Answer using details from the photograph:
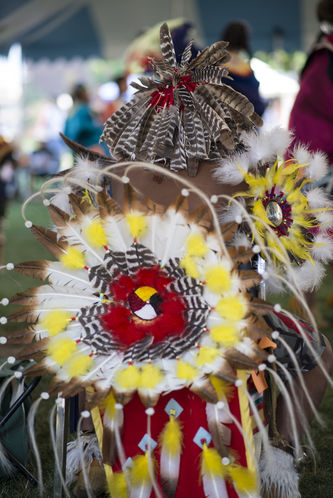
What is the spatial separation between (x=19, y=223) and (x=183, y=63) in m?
6.90

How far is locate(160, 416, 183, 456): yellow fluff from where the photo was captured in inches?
55.8

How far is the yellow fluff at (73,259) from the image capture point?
144cm

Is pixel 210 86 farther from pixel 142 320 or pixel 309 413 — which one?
pixel 309 413

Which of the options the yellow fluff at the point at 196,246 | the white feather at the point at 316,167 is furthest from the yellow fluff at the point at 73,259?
the white feather at the point at 316,167

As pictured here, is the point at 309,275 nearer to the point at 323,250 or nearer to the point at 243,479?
the point at 323,250

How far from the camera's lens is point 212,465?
1402 mm

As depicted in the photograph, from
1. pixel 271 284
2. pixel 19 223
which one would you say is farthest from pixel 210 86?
pixel 19 223

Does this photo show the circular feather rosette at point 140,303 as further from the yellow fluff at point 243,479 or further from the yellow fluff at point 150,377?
the yellow fluff at point 243,479

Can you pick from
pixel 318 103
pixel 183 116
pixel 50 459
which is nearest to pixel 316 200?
pixel 183 116

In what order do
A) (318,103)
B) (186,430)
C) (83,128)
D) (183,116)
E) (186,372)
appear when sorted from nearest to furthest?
(186,372)
(186,430)
(183,116)
(318,103)
(83,128)

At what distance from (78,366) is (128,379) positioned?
0.11 m

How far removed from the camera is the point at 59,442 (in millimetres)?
1487

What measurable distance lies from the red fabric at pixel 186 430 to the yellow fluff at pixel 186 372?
11 centimetres

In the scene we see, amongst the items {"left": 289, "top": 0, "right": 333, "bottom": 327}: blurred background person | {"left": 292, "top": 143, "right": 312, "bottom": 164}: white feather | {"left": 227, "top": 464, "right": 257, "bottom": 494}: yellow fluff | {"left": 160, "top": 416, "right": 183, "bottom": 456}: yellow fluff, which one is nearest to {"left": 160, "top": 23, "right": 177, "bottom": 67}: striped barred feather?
{"left": 292, "top": 143, "right": 312, "bottom": 164}: white feather
